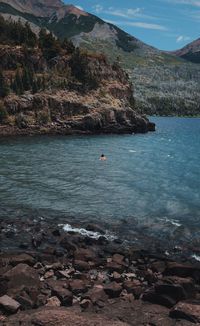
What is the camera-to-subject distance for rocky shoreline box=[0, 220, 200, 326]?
21.4 m

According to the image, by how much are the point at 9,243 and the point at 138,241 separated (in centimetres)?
1078

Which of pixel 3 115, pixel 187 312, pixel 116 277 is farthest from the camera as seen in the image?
pixel 3 115

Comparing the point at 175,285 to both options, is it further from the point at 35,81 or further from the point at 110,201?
the point at 35,81

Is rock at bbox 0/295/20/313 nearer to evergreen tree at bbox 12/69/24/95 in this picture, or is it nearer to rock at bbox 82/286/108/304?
rock at bbox 82/286/108/304

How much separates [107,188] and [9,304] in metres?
39.2

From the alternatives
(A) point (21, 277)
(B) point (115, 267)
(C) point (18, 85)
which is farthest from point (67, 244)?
(C) point (18, 85)

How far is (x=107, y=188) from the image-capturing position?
200 ft

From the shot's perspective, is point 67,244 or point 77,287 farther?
point 67,244

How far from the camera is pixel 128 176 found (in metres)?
71.7

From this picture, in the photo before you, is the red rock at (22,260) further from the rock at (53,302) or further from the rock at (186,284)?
the rock at (186,284)

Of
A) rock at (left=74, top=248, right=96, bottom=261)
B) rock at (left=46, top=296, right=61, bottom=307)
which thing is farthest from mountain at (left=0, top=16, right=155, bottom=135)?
rock at (left=46, top=296, right=61, bottom=307)

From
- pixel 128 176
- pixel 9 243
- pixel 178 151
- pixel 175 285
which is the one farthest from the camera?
pixel 178 151

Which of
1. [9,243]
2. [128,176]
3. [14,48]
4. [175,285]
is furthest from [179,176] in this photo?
[14,48]

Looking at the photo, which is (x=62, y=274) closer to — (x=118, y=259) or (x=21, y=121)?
(x=118, y=259)
